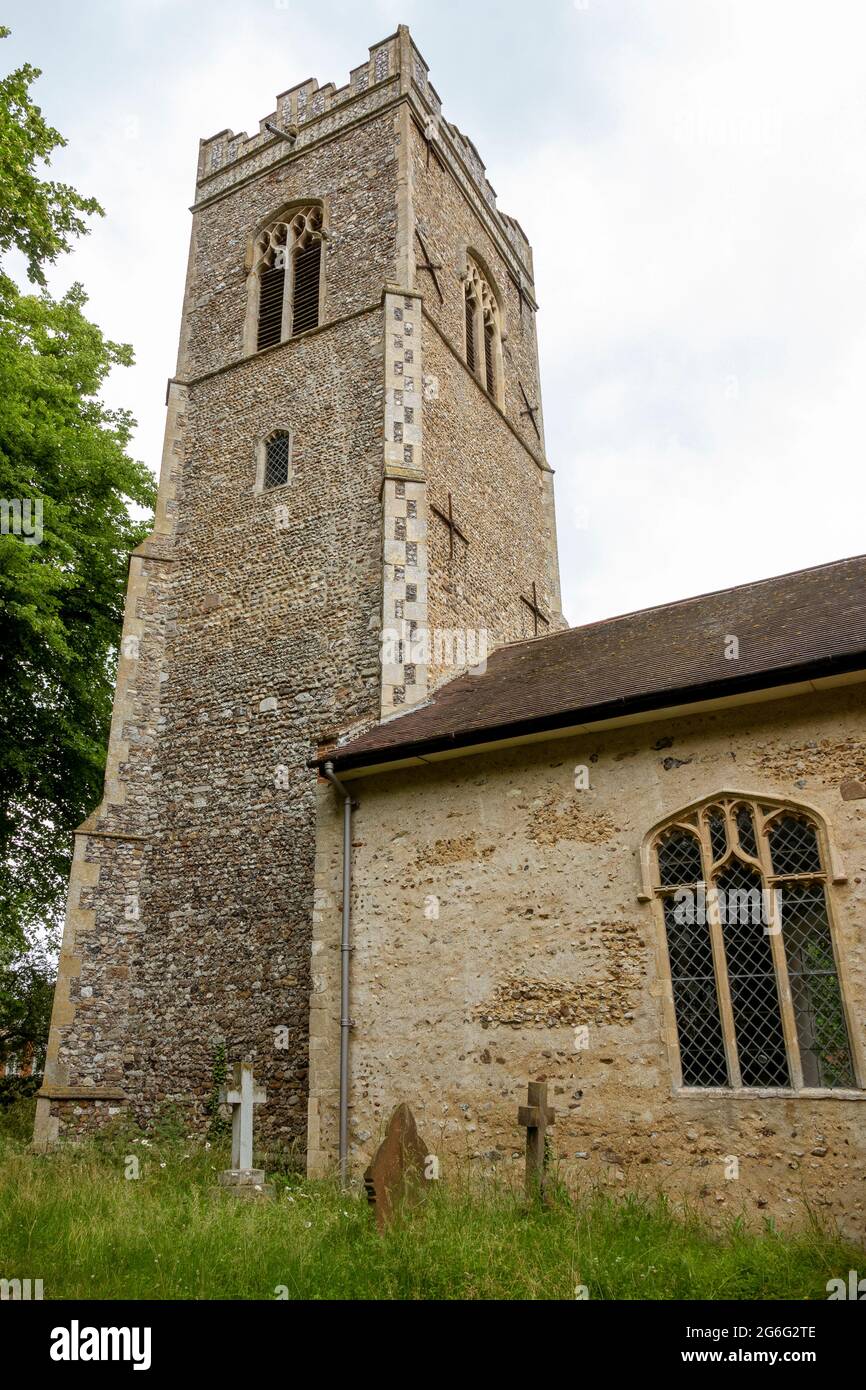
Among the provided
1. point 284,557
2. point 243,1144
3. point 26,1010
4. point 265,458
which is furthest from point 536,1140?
point 26,1010

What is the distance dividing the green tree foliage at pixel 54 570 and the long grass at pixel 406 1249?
793cm

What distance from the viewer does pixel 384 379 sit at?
14.6 metres

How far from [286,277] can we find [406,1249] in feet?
52.6

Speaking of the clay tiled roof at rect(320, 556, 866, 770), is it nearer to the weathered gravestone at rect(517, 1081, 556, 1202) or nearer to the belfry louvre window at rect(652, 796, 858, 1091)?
the belfry louvre window at rect(652, 796, 858, 1091)

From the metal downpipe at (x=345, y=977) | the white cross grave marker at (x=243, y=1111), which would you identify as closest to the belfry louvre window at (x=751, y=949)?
the metal downpipe at (x=345, y=977)

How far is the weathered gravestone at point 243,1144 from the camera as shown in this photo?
8.43 m

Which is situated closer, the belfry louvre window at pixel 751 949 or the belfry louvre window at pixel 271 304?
the belfry louvre window at pixel 751 949

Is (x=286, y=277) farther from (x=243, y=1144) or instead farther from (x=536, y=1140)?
(x=536, y=1140)

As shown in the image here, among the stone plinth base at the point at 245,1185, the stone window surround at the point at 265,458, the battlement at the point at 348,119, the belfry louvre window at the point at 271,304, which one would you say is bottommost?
the stone plinth base at the point at 245,1185

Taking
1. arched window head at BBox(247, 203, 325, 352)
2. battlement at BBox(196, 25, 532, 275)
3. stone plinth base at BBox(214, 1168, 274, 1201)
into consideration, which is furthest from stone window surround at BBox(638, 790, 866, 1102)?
battlement at BBox(196, 25, 532, 275)

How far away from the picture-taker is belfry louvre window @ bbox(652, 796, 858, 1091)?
7414 mm

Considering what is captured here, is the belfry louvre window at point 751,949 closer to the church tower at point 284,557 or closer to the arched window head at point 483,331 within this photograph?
the church tower at point 284,557

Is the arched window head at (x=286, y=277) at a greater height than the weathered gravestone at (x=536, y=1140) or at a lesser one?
greater
